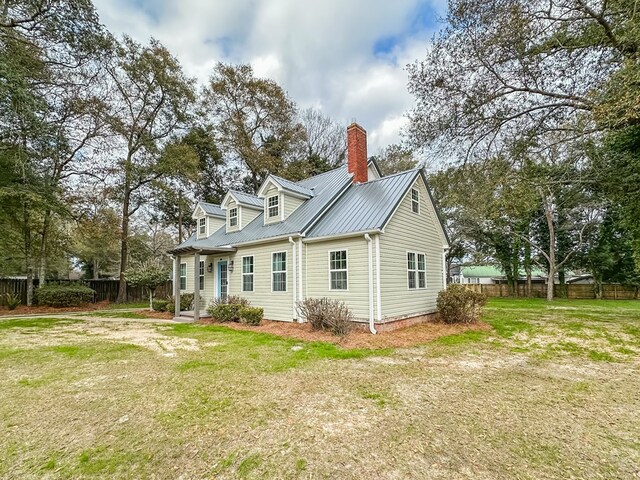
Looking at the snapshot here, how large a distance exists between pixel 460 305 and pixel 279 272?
6420mm

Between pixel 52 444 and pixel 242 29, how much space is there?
14683 mm

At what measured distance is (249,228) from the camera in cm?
1430

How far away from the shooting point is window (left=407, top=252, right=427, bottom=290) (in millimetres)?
11102

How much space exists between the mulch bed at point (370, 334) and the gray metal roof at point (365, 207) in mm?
3046

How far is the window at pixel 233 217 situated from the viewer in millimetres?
15130

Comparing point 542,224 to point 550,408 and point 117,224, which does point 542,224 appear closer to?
point 550,408

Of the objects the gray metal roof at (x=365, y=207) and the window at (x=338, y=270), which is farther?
the window at (x=338, y=270)

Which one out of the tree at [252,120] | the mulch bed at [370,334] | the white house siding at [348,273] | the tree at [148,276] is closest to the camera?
the mulch bed at [370,334]

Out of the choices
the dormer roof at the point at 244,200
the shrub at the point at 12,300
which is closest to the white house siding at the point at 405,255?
the dormer roof at the point at 244,200

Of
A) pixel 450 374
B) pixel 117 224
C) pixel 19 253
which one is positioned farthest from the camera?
pixel 117 224

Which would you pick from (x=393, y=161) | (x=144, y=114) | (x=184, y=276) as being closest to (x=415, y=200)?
(x=184, y=276)

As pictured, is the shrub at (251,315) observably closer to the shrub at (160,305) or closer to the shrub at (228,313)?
the shrub at (228,313)

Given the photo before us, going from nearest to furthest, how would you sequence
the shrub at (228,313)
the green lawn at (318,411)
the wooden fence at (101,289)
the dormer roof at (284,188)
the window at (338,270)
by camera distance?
the green lawn at (318,411) → the window at (338,270) → the shrub at (228,313) → the dormer roof at (284,188) → the wooden fence at (101,289)

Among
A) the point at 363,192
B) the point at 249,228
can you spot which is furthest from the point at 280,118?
the point at 363,192
